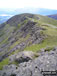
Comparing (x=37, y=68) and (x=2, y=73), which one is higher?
(x=37, y=68)

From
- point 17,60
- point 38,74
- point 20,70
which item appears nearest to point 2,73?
point 20,70

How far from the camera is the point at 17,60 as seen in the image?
36.1 metres

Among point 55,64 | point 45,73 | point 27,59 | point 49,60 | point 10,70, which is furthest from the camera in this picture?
point 27,59

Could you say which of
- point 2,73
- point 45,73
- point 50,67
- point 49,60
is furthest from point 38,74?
point 2,73

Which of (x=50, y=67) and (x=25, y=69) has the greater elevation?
(x=50, y=67)

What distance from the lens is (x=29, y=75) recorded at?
83.4ft

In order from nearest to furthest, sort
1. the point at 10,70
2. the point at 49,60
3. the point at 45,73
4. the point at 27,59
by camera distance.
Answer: the point at 45,73 < the point at 49,60 < the point at 10,70 < the point at 27,59

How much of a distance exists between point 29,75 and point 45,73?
4.11 meters

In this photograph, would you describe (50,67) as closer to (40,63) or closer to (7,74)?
(40,63)

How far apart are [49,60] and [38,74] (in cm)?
501

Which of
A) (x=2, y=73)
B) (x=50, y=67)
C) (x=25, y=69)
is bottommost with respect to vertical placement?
(x=2, y=73)

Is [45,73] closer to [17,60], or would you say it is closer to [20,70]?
[20,70]

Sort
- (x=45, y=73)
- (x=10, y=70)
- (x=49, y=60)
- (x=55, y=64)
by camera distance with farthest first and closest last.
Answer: (x=10, y=70)
(x=49, y=60)
(x=55, y=64)
(x=45, y=73)

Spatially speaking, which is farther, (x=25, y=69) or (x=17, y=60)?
(x=17, y=60)
